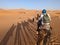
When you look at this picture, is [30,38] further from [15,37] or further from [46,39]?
[46,39]

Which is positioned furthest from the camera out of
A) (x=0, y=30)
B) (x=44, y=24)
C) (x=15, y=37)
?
(x=0, y=30)

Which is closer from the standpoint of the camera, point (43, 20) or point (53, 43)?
point (43, 20)

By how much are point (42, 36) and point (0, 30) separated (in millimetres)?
7821

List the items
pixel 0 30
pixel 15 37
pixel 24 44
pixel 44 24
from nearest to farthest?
pixel 44 24
pixel 24 44
pixel 15 37
pixel 0 30

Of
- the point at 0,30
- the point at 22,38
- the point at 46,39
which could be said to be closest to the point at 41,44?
the point at 46,39

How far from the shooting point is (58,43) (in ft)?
50.7

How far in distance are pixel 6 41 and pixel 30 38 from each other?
5.04 feet

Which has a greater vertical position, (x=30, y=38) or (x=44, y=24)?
(x=44, y=24)

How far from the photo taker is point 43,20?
42.3 feet

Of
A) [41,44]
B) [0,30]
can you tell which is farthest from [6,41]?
[0,30]

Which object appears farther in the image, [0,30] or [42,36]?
[0,30]

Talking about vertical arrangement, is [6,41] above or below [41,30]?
below

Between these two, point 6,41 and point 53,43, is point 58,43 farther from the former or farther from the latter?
point 6,41

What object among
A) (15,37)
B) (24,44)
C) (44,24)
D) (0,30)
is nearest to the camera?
(44,24)
